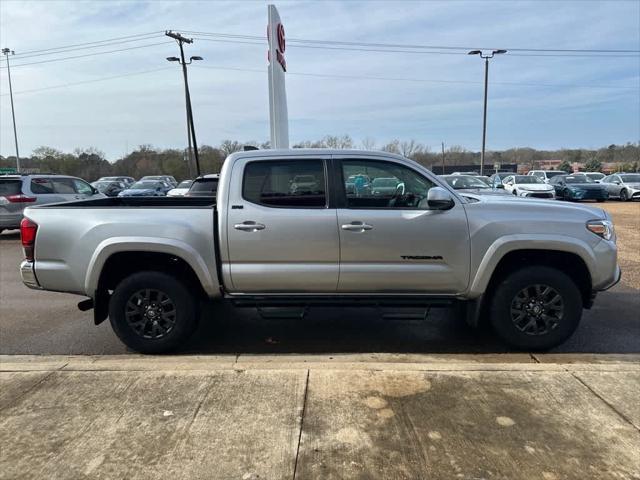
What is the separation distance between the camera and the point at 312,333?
5.32 meters

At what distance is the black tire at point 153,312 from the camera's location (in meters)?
4.50

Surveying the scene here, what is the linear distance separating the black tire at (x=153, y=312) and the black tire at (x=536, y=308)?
2.87 m

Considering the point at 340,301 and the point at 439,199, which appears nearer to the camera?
the point at 439,199

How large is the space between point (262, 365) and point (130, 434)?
1.31m

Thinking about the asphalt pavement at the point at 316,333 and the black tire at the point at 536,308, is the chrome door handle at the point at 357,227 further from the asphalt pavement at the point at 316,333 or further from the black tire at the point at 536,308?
the black tire at the point at 536,308

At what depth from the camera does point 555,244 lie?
4340 millimetres

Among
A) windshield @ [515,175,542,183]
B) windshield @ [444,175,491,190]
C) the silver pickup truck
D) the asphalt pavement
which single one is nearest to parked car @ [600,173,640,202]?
windshield @ [515,175,542,183]

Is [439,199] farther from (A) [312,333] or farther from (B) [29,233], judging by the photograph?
(B) [29,233]

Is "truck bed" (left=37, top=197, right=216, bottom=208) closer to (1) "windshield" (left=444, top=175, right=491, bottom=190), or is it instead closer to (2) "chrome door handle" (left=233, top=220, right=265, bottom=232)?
(2) "chrome door handle" (left=233, top=220, right=265, bottom=232)

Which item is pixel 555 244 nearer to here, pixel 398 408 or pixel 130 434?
pixel 398 408

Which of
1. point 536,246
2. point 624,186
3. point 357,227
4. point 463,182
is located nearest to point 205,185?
point 357,227

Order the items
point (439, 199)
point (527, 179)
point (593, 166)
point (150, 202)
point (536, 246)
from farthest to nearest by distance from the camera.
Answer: point (593, 166), point (527, 179), point (150, 202), point (536, 246), point (439, 199)

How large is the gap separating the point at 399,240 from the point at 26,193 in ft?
38.4

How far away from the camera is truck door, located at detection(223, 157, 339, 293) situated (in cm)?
441
